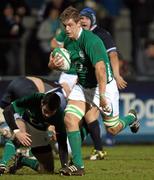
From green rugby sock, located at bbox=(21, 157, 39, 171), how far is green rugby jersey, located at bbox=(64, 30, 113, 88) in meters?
1.22

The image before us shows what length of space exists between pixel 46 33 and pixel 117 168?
666cm

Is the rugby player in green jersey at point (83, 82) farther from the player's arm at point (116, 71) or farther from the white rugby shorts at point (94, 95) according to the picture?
the player's arm at point (116, 71)

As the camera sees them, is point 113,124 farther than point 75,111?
Yes

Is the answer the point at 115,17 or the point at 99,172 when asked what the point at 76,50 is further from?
the point at 115,17

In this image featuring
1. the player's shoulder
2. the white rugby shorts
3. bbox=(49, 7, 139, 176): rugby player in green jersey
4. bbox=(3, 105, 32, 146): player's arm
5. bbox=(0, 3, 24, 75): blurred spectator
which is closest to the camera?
bbox=(3, 105, 32, 146): player's arm

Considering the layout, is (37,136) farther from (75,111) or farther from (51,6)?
(51,6)

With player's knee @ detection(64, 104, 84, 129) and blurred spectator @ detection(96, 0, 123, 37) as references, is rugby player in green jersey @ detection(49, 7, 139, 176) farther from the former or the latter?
blurred spectator @ detection(96, 0, 123, 37)

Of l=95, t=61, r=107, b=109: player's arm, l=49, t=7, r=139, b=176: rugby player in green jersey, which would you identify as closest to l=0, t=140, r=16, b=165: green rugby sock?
l=49, t=7, r=139, b=176: rugby player in green jersey

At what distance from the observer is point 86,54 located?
34.4 ft

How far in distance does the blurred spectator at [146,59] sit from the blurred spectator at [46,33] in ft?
6.10

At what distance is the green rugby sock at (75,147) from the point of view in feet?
33.2

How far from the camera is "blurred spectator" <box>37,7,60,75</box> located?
17.2m

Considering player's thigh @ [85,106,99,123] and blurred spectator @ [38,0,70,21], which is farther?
blurred spectator @ [38,0,70,21]

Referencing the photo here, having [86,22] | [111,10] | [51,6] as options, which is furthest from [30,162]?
[111,10]
